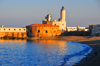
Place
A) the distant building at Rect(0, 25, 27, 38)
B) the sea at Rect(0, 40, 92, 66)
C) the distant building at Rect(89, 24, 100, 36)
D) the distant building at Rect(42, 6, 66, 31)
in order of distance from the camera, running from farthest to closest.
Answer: the distant building at Rect(42, 6, 66, 31)
the distant building at Rect(0, 25, 27, 38)
the distant building at Rect(89, 24, 100, 36)
the sea at Rect(0, 40, 92, 66)

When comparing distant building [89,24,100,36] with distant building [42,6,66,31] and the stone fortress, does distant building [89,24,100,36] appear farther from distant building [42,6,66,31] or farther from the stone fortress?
distant building [42,6,66,31]

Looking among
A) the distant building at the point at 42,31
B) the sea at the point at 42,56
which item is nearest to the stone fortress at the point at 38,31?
the distant building at the point at 42,31

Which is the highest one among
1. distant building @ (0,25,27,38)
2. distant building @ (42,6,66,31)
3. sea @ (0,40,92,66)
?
distant building @ (42,6,66,31)

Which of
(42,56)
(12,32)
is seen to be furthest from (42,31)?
(42,56)

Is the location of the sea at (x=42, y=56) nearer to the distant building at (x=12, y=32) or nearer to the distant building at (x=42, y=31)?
the distant building at (x=42, y=31)

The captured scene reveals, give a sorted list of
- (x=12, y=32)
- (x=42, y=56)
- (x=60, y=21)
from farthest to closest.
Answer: (x=60, y=21) < (x=12, y=32) < (x=42, y=56)

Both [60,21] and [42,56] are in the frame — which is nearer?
[42,56]

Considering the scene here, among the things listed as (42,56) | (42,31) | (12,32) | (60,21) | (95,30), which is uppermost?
(60,21)

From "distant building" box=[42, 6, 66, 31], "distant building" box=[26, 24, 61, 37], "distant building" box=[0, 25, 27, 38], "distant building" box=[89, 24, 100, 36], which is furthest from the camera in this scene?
"distant building" box=[42, 6, 66, 31]

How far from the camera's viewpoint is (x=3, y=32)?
55.4 m

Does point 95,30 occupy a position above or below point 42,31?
above

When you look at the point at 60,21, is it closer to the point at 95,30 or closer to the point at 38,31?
the point at 38,31

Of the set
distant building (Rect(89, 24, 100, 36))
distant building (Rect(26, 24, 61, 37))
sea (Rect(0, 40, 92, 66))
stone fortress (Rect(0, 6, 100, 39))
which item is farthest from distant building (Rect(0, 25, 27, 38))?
sea (Rect(0, 40, 92, 66))

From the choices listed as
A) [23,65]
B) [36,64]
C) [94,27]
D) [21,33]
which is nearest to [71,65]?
[36,64]
